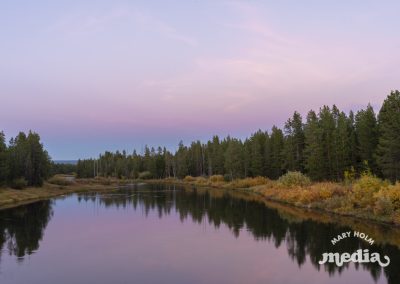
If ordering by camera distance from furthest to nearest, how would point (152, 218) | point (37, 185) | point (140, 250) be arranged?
point (37, 185) → point (152, 218) → point (140, 250)

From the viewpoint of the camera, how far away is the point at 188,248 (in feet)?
94.0

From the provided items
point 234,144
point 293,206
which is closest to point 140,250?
point 293,206

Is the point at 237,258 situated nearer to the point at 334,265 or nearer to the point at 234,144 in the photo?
the point at 334,265

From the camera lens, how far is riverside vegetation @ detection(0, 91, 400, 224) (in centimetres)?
4096

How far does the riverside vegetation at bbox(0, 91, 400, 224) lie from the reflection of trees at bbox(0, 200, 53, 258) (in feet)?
70.3

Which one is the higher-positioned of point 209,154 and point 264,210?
point 209,154

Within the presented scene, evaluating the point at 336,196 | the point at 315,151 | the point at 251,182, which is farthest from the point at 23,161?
the point at 336,196

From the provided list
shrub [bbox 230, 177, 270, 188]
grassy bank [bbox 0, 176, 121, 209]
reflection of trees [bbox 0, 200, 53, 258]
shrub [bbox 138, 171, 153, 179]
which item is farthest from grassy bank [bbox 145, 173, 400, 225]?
shrub [bbox 138, 171, 153, 179]

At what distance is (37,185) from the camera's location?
88.2 metres

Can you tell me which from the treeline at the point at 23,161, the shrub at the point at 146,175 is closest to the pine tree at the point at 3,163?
the treeline at the point at 23,161

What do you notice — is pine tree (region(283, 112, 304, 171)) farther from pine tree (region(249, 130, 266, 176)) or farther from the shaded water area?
the shaded water area

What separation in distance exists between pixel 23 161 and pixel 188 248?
6864cm

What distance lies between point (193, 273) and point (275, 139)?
7304cm

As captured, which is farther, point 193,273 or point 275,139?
point 275,139
